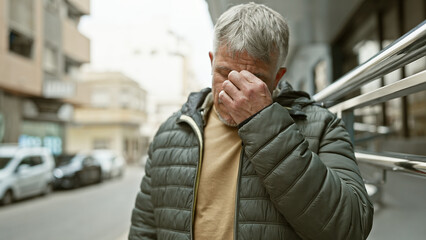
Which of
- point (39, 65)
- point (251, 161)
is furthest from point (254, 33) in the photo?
point (39, 65)

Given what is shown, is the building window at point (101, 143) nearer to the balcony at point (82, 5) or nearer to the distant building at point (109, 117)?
the distant building at point (109, 117)

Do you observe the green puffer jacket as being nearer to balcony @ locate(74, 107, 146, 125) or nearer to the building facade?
the building facade

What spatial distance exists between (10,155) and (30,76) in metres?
6.66

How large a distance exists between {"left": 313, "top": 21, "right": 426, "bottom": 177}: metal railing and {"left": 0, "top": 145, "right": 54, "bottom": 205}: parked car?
11.7m

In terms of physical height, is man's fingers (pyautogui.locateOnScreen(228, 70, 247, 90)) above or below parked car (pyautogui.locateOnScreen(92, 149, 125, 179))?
above

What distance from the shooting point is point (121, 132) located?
39.5 m

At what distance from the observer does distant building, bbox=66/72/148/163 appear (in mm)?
36812

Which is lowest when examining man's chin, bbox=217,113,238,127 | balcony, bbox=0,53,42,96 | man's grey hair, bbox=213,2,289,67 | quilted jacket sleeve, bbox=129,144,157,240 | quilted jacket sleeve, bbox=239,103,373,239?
quilted jacket sleeve, bbox=129,144,157,240

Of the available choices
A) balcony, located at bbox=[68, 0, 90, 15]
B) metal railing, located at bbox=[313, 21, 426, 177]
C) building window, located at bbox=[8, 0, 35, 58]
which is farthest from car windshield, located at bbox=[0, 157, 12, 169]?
→ balcony, located at bbox=[68, 0, 90, 15]

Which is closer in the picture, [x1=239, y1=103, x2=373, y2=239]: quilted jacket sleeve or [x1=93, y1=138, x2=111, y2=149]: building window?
[x1=239, y1=103, x2=373, y2=239]: quilted jacket sleeve

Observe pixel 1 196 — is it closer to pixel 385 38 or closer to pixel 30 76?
pixel 30 76

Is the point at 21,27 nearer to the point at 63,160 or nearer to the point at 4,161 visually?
the point at 63,160

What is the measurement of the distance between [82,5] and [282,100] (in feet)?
80.9

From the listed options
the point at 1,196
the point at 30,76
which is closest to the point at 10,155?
the point at 1,196
